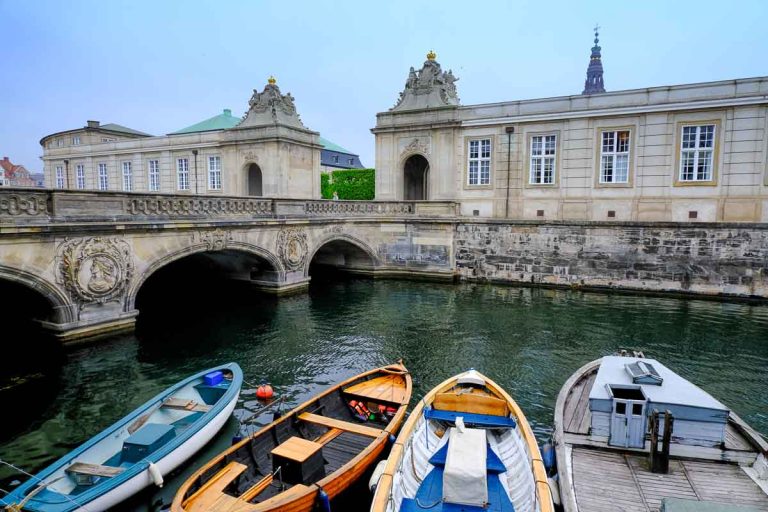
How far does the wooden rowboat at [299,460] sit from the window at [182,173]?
30.9 m

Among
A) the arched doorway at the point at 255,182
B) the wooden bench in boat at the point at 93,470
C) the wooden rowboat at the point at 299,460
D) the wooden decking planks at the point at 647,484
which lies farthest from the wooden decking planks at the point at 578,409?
the arched doorway at the point at 255,182

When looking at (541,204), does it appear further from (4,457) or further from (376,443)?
(4,457)

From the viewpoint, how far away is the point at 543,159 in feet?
87.4

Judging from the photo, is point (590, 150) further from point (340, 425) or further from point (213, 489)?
point (213, 489)

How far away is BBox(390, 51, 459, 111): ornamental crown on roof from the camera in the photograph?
28594 millimetres

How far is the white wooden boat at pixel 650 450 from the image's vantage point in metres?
6.43

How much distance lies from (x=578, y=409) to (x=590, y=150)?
19977 mm

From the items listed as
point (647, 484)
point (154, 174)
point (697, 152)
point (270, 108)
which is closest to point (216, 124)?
point (154, 174)

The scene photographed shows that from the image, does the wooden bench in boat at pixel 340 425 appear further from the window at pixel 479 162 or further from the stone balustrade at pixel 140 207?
the window at pixel 479 162

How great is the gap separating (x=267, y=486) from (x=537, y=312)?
15.5 m

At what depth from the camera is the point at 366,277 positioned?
93.1ft

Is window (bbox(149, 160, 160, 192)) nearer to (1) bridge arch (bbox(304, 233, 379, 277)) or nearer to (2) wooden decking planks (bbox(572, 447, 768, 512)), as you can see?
(1) bridge arch (bbox(304, 233, 379, 277))

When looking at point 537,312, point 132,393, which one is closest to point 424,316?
point 537,312

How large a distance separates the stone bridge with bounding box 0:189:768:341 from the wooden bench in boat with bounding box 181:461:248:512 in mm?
9820
